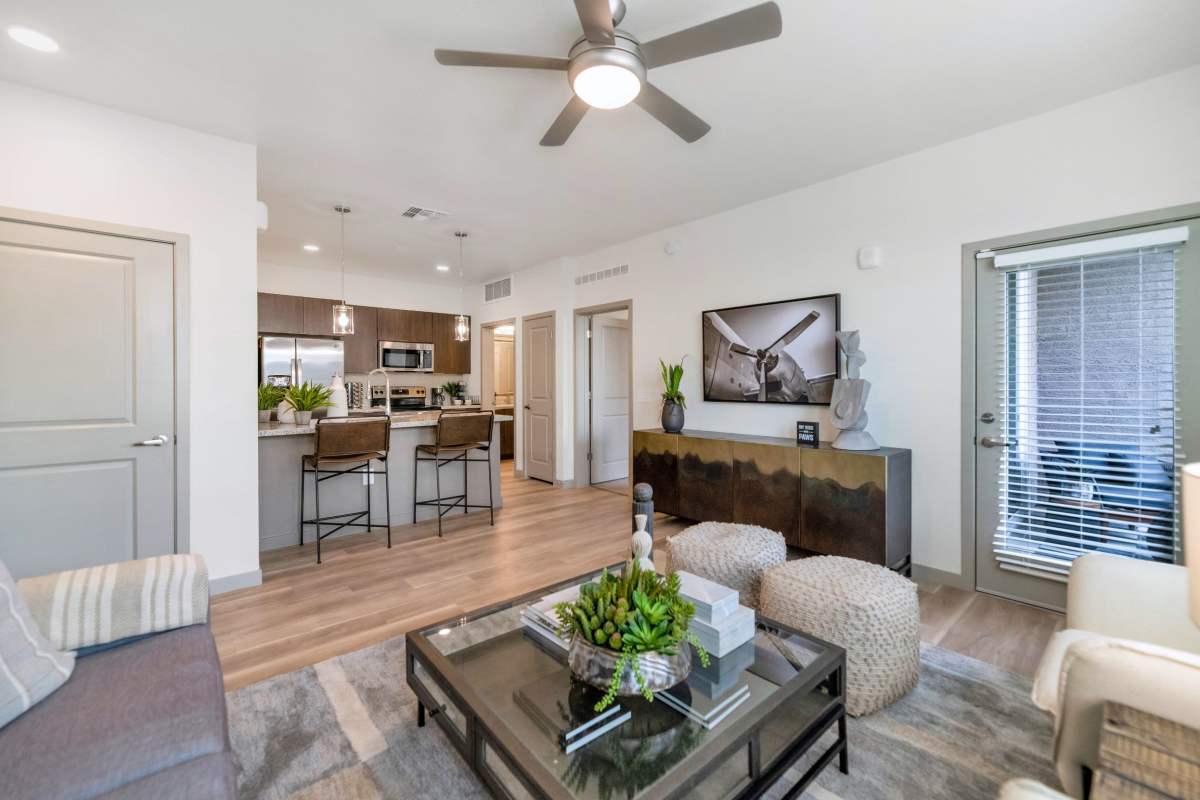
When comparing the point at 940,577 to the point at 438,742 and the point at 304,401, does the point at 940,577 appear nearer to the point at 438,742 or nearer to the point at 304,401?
the point at 438,742

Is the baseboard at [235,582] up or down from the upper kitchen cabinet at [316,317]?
down

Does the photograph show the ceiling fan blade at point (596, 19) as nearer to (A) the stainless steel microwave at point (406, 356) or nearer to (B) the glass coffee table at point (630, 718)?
(B) the glass coffee table at point (630, 718)

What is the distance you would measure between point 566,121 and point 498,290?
186 inches

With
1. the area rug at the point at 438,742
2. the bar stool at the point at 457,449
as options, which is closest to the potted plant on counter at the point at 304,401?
the bar stool at the point at 457,449

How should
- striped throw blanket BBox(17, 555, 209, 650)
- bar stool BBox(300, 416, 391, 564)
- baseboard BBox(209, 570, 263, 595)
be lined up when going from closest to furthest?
striped throw blanket BBox(17, 555, 209, 650) < baseboard BBox(209, 570, 263, 595) < bar stool BBox(300, 416, 391, 564)

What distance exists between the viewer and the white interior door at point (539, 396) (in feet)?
19.7

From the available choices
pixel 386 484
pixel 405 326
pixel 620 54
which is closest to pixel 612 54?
pixel 620 54

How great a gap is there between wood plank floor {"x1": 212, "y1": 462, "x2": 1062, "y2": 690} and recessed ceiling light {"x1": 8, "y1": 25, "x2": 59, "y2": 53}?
273cm

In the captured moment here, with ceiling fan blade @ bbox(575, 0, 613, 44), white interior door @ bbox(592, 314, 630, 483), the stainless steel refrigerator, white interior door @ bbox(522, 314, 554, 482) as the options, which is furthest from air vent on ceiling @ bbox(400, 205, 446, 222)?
ceiling fan blade @ bbox(575, 0, 613, 44)

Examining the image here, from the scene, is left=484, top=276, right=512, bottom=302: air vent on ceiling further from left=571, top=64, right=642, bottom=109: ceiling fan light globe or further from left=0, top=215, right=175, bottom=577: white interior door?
left=571, top=64, right=642, bottom=109: ceiling fan light globe

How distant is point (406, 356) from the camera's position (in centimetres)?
689

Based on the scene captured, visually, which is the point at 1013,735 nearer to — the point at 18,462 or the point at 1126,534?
the point at 1126,534

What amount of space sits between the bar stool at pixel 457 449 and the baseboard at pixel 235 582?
1.20 meters

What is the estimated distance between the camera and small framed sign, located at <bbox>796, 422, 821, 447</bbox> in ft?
11.2
